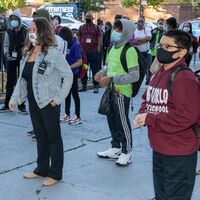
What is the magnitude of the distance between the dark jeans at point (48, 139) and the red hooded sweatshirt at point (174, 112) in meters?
1.63

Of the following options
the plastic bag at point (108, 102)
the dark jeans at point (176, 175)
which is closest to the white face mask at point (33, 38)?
the plastic bag at point (108, 102)

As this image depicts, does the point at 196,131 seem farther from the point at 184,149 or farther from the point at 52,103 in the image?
the point at 52,103

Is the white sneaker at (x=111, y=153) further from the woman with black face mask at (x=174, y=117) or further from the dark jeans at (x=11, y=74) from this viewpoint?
the dark jeans at (x=11, y=74)

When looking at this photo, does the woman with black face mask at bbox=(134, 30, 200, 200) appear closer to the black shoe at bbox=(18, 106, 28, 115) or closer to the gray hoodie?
the gray hoodie

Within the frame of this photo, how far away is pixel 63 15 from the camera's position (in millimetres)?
28984

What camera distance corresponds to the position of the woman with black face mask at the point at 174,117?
3.23 m

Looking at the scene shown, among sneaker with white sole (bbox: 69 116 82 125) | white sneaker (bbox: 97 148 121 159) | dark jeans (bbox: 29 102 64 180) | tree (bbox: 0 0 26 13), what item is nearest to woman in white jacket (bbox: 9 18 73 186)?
dark jeans (bbox: 29 102 64 180)

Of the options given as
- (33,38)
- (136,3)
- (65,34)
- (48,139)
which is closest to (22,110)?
(65,34)

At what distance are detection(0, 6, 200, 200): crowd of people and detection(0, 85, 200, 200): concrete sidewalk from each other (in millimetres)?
174

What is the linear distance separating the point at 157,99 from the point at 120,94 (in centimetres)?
214

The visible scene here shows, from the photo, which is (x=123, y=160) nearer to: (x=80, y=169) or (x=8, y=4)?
(x=80, y=169)

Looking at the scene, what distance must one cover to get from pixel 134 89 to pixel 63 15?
24.1 m

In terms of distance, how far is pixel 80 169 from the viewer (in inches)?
218

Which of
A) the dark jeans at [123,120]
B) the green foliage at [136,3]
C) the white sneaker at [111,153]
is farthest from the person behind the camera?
the green foliage at [136,3]
